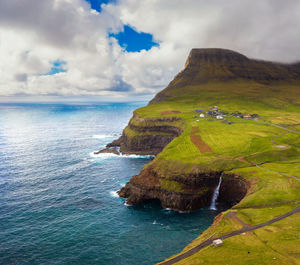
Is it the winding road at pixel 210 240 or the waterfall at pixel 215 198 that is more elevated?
the winding road at pixel 210 240

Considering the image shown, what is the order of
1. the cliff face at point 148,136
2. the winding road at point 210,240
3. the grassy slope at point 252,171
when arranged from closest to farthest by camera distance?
the grassy slope at point 252,171
the winding road at point 210,240
the cliff face at point 148,136

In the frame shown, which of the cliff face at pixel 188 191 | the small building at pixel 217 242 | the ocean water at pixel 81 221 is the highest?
the small building at pixel 217 242

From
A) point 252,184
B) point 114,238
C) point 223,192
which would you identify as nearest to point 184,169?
point 223,192

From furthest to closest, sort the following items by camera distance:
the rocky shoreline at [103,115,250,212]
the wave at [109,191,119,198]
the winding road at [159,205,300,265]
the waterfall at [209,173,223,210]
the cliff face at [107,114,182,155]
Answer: the cliff face at [107,114,182,155] < the wave at [109,191,119,198] < the rocky shoreline at [103,115,250,212] < the waterfall at [209,173,223,210] < the winding road at [159,205,300,265]

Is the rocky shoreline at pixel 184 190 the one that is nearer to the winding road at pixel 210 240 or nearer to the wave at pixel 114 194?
the wave at pixel 114 194

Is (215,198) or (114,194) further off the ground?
(215,198)

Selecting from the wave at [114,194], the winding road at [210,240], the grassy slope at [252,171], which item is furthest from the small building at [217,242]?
the wave at [114,194]

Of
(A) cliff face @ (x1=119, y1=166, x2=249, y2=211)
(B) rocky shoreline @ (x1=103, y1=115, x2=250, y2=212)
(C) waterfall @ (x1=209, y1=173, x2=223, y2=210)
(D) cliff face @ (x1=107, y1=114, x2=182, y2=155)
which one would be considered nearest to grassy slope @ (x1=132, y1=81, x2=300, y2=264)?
(B) rocky shoreline @ (x1=103, y1=115, x2=250, y2=212)

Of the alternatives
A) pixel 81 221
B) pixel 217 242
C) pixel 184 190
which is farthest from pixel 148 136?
pixel 217 242

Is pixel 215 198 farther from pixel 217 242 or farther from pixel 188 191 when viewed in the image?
pixel 217 242

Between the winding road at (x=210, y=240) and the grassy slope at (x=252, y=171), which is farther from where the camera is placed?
the winding road at (x=210, y=240)

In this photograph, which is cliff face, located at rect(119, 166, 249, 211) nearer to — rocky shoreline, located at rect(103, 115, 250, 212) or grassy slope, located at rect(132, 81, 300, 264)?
rocky shoreline, located at rect(103, 115, 250, 212)
